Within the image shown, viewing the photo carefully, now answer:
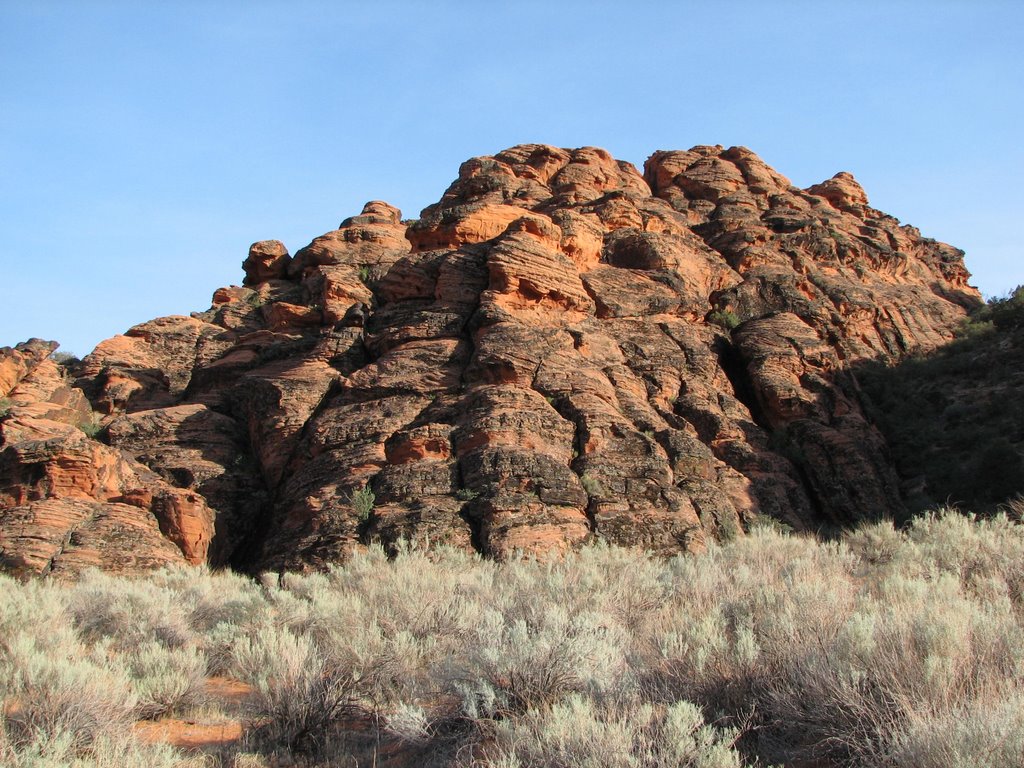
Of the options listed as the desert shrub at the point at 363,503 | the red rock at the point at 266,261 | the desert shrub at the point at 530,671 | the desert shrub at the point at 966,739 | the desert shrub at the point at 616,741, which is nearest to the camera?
the desert shrub at the point at 966,739

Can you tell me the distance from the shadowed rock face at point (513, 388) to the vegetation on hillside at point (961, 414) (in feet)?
4.50

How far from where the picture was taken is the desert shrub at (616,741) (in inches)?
173

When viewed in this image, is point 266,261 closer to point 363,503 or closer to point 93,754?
point 363,503

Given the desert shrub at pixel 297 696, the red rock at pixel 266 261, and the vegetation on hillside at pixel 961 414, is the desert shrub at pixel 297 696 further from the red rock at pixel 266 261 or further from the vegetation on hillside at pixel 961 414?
the red rock at pixel 266 261

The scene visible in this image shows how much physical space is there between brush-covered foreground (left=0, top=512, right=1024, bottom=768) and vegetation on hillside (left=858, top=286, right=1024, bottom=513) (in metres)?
15.0

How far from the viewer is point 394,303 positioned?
26125 mm

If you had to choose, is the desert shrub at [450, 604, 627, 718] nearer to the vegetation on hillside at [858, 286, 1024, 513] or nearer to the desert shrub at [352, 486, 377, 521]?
the desert shrub at [352, 486, 377, 521]

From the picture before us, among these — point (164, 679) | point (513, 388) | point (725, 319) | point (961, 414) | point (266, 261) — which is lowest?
point (164, 679)

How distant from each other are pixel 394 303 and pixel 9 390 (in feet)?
45.6

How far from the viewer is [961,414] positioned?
27.1m

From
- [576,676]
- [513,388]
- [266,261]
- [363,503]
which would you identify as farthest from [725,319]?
[576,676]

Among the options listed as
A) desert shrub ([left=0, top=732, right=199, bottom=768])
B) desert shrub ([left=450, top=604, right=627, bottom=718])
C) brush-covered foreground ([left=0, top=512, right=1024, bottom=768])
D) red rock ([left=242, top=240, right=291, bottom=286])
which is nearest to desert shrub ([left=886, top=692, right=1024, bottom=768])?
brush-covered foreground ([left=0, top=512, right=1024, bottom=768])

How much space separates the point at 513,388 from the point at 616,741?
16027 millimetres

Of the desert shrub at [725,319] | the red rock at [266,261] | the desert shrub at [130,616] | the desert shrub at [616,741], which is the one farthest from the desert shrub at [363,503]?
the red rock at [266,261]
